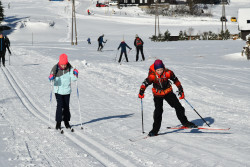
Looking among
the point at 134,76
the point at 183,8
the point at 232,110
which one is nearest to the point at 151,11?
the point at 183,8

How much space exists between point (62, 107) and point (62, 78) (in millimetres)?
685

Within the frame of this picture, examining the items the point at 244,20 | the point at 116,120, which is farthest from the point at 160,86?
the point at 244,20

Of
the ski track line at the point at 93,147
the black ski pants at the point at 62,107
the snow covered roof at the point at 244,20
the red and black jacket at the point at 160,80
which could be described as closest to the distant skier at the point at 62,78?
the black ski pants at the point at 62,107

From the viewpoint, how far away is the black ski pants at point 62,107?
8.12m

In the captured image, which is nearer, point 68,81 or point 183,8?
point 68,81

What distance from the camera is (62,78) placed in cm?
796

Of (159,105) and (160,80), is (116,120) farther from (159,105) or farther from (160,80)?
(160,80)

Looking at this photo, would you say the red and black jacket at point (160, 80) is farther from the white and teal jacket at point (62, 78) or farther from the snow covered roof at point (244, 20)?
the snow covered roof at point (244, 20)

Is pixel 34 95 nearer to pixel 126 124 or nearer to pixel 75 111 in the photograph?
pixel 75 111

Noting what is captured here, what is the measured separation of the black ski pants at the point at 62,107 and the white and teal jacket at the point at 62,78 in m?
0.13

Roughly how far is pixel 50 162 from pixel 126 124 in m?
3.20

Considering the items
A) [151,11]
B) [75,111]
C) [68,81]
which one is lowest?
[75,111]

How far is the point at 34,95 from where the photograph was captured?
1305 centimetres

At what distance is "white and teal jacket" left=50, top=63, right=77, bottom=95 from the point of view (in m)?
7.91
